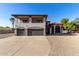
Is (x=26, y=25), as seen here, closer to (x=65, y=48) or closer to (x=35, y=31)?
(x=35, y=31)

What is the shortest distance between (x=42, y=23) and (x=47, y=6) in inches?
160

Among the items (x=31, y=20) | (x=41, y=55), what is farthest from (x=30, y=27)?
(x=41, y=55)

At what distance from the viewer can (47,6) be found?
9023 mm

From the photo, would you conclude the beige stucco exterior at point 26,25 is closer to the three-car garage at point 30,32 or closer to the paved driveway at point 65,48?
the three-car garage at point 30,32

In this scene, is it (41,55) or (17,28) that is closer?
(41,55)

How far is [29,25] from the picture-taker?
12.5 meters

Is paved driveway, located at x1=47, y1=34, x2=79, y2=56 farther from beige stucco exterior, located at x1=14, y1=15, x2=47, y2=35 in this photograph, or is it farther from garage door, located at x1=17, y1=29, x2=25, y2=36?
beige stucco exterior, located at x1=14, y1=15, x2=47, y2=35

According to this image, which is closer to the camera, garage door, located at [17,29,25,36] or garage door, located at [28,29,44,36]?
garage door, located at [17,29,25,36]

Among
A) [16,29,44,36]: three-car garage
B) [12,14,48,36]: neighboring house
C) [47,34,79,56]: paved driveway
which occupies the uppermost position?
[12,14,48,36]: neighboring house

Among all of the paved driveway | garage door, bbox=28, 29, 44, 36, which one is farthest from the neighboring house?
the paved driveway

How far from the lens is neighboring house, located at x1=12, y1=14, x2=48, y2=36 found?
454 inches

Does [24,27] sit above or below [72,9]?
below

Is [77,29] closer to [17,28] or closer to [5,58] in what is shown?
[17,28]

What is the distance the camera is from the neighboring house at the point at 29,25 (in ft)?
37.8
